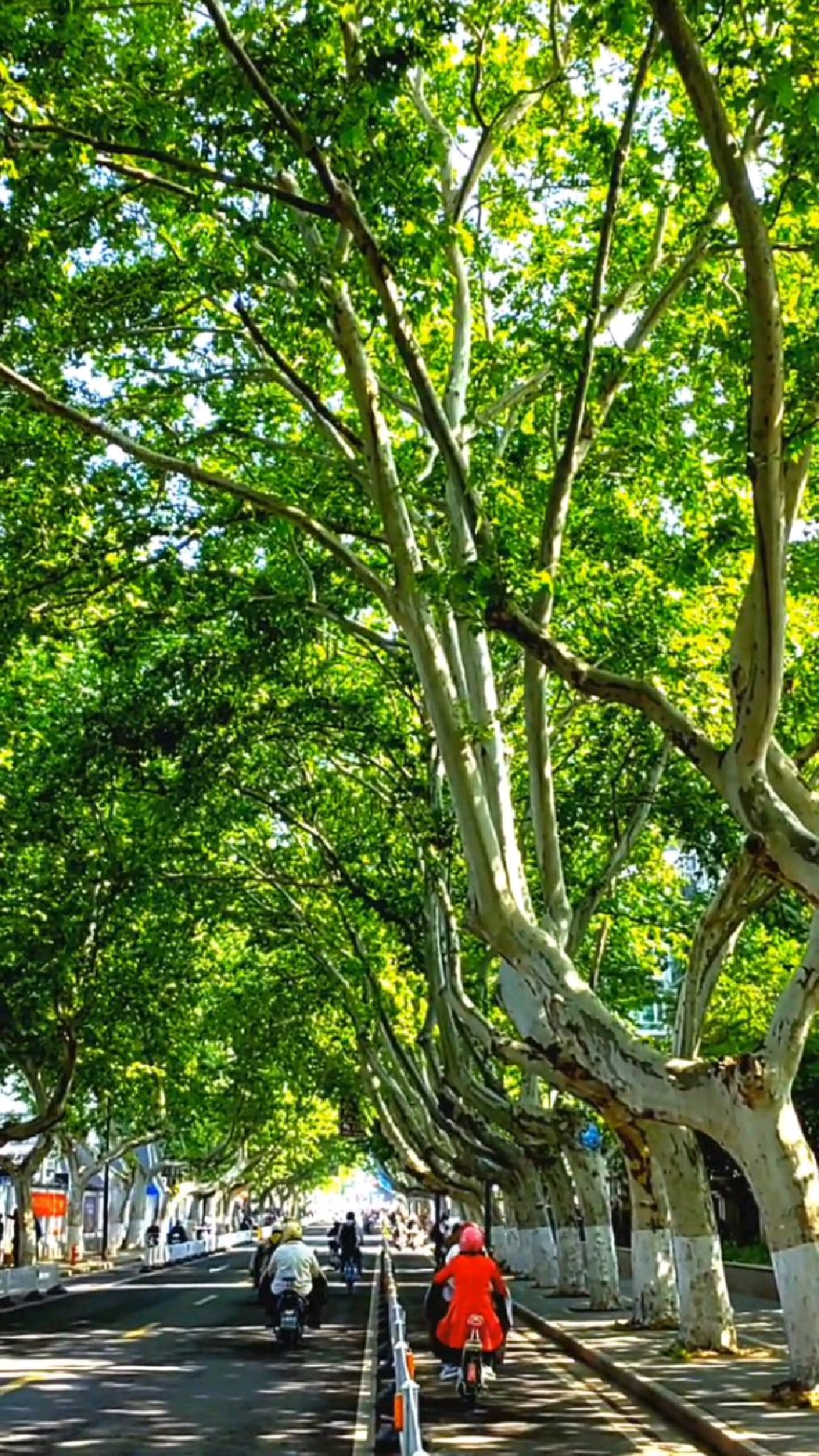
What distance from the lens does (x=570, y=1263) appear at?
27.2m

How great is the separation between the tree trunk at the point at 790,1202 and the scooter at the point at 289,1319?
892 cm

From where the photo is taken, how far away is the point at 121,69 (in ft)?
40.8

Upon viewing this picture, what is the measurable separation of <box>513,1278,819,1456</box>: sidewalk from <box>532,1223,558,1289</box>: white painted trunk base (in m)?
6.32

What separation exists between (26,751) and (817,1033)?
1521cm

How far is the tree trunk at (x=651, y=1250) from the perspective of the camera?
58.9 feet

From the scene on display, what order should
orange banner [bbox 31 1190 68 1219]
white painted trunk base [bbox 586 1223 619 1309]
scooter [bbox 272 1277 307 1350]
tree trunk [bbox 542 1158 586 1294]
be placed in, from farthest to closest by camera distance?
orange banner [bbox 31 1190 68 1219] < tree trunk [bbox 542 1158 586 1294] < white painted trunk base [bbox 586 1223 619 1309] < scooter [bbox 272 1277 307 1350]

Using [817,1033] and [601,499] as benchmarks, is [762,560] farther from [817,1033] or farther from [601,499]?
[817,1033]

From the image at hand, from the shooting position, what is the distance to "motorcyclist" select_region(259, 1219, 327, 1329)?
19.8 metres

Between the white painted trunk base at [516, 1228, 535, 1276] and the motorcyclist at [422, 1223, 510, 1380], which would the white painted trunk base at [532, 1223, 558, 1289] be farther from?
the motorcyclist at [422, 1223, 510, 1380]

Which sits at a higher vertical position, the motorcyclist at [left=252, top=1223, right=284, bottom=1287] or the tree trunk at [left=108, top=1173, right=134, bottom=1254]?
the tree trunk at [left=108, top=1173, right=134, bottom=1254]

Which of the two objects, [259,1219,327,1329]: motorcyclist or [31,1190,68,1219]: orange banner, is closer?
[259,1219,327,1329]: motorcyclist

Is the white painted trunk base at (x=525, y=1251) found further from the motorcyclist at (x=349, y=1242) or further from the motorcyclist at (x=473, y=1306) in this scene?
the motorcyclist at (x=473, y=1306)

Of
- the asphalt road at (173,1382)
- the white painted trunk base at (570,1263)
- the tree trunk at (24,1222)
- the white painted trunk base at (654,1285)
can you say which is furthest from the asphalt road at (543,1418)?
the tree trunk at (24,1222)

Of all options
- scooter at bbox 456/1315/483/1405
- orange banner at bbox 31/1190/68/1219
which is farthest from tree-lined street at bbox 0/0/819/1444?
orange banner at bbox 31/1190/68/1219
